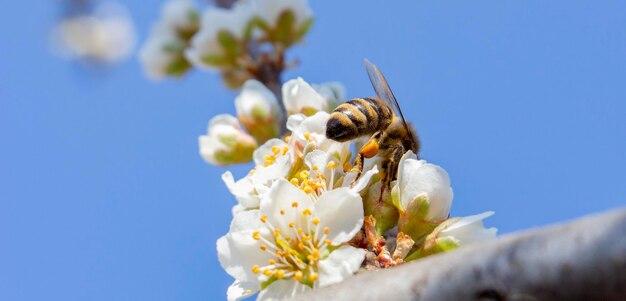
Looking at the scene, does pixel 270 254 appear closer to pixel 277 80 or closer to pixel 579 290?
pixel 579 290

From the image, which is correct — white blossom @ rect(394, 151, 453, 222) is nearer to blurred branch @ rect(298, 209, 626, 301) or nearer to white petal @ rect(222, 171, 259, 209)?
white petal @ rect(222, 171, 259, 209)

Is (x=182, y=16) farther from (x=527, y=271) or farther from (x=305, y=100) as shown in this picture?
(x=527, y=271)

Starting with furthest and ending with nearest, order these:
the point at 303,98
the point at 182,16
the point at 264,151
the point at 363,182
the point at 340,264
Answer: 1. the point at 182,16
2. the point at 303,98
3. the point at 264,151
4. the point at 363,182
5. the point at 340,264

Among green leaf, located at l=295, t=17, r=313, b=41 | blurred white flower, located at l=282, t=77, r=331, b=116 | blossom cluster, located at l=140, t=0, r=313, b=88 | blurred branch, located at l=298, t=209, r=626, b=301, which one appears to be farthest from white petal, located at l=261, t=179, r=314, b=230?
green leaf, located at l=295, t=17, r=313, b=41

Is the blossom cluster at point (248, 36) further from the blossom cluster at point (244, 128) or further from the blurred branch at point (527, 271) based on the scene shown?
the blurred branch at point (527, 271)

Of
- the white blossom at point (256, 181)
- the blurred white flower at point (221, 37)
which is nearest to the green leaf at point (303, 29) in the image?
the blurred white flower at point (221, 37)

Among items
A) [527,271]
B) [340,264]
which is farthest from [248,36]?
[527,271]

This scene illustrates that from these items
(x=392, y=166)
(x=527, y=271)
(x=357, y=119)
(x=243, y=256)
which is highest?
(x=357, y=119)
